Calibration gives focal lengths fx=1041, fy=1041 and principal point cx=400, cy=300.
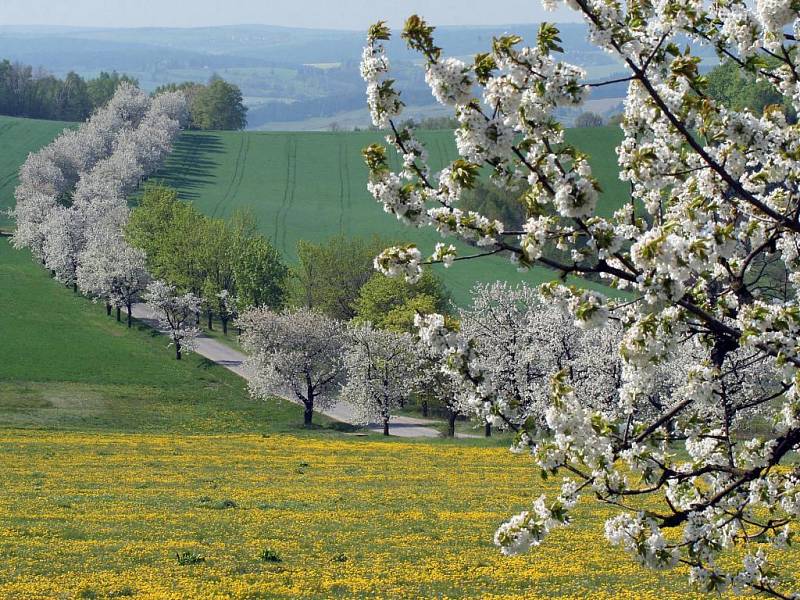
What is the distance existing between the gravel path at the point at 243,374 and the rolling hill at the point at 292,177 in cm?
2973

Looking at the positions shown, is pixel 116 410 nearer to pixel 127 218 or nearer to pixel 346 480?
pixel 346 480

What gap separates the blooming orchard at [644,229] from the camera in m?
8.89

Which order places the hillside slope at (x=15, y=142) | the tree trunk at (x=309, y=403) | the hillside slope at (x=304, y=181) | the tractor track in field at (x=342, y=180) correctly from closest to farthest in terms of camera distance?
1. the tree trunk at (x=309, y=403)
2. the hillside slope at (x=304, y=181)
3. the tractor track in field at (x=342, y=180)
4. the hillside slope at (x=15, y=142)

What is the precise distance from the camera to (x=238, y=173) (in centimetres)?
16825

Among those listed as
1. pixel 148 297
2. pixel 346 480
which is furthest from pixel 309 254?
pixel 346 480

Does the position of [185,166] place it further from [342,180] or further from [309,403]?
[309,403]

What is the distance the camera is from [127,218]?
12512 centimetres

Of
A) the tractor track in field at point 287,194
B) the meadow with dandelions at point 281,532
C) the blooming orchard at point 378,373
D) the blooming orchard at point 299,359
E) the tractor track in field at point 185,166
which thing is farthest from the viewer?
the tractor track in field at point 185,166

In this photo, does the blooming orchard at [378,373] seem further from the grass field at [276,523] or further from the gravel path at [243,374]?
the grass field at [276,523]

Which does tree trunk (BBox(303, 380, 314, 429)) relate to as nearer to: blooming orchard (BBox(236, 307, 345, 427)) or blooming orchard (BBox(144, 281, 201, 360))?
blooming orchard (BBox(236, 307, 345, 427))

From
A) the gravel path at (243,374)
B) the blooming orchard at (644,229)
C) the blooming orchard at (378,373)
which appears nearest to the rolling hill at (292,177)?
the gravel path at (243,374)

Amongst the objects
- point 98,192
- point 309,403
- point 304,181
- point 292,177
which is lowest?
point 309,403

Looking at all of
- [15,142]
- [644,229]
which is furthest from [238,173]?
[644,229]

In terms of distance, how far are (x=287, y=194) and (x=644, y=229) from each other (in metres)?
151
